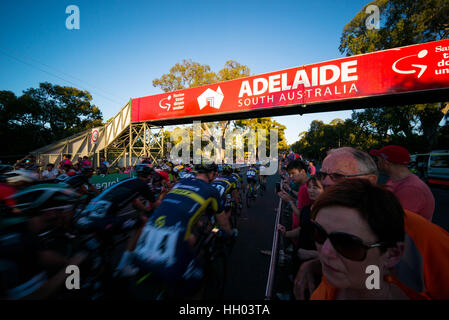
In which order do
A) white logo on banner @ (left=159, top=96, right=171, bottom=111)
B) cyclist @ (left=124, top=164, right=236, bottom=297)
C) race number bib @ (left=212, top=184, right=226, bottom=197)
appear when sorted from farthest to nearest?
white logo on banner @ (left=159, top=96, right=171, bottom=111), race number bib @ (left=212, top=184, right=226, bottom=197), cyclist @ (left=124, top=164, right=236, bottom=297)

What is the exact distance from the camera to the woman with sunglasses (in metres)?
0.88

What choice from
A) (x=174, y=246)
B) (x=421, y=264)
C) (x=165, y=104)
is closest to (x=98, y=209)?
(x=174, y=246)

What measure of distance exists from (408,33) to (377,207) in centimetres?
2224

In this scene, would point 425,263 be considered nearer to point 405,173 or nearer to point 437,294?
point 437,294

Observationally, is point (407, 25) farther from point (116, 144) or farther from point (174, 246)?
point (116, 144)

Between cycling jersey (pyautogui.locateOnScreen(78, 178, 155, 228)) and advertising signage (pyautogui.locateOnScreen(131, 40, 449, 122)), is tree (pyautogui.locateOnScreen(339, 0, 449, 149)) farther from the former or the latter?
cycling jersey (pyautogui.locateOnScreen(78, 178, 155, 228))

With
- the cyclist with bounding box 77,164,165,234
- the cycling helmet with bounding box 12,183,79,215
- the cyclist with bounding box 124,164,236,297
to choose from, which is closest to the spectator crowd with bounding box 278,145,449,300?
the cyclist with bounding box 124,164,236,297

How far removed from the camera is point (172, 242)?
180 cm

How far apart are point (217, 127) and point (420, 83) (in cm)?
1823

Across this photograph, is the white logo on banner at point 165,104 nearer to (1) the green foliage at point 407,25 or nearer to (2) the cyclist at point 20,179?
(2) the cyclist at point 20,179

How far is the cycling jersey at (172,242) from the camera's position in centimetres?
173

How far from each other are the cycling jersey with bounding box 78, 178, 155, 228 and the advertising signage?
8.17 m

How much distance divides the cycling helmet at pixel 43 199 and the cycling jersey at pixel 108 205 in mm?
348

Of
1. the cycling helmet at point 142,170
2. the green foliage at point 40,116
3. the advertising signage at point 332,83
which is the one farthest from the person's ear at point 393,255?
the green foliage at point 40,116
